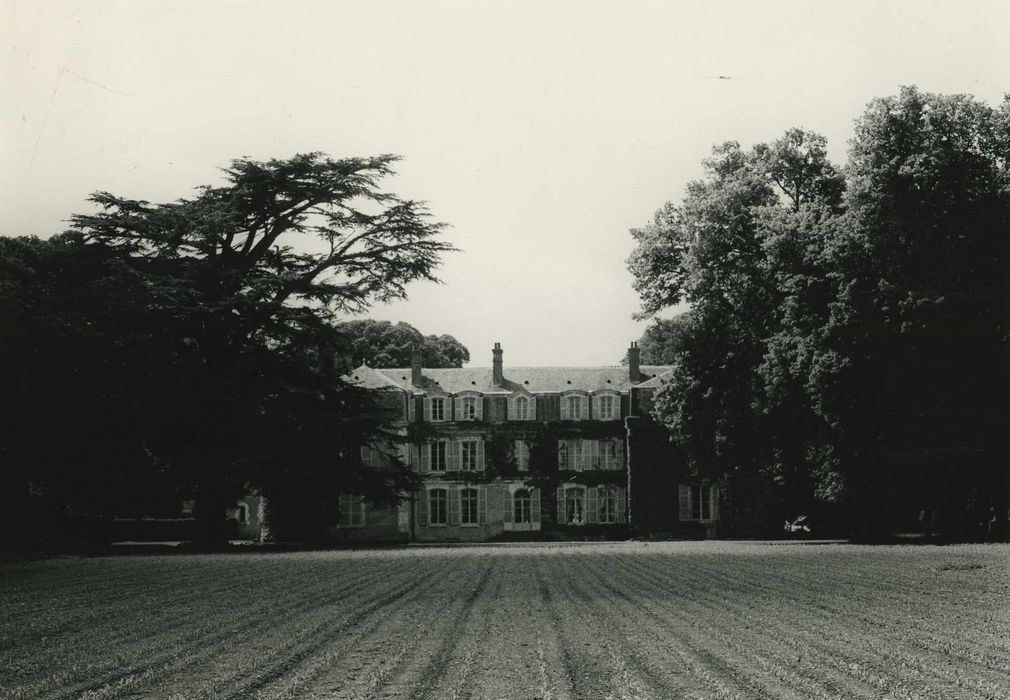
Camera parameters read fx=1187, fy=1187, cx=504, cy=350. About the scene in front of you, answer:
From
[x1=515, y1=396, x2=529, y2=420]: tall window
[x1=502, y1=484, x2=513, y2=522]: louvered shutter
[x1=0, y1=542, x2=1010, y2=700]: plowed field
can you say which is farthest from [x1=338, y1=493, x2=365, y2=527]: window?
[x1=0, y1=542, x2=1010, y2=700]: plowed field

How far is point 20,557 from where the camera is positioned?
93.9 feet

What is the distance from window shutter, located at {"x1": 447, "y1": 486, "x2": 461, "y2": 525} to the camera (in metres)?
55.5

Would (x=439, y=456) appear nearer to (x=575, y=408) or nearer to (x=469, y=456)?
(x=469, y=456)

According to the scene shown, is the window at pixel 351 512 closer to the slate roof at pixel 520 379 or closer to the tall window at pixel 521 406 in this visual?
the slate roof at pixel 520 379

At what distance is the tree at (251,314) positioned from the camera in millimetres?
35969

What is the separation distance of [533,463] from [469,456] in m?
3.08

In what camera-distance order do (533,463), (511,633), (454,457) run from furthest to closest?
(454,457), (533,463), (511,633)

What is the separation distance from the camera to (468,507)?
55.6 m

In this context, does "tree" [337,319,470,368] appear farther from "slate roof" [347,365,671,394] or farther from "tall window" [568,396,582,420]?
"tall window" [568,396,582,420]

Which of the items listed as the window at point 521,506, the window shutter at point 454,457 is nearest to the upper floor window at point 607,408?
the window at point 521,506

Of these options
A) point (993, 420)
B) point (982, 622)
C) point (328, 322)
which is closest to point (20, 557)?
point (328, 322)

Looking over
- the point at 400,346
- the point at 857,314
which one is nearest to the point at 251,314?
the point at 857,314

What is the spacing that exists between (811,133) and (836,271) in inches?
267

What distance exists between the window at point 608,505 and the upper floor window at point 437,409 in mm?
8316
